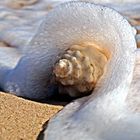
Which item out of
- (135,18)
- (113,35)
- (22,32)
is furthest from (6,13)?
(113,35)

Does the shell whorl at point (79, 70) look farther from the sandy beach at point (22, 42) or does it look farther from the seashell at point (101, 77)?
the sandy beach at point (22, 42)

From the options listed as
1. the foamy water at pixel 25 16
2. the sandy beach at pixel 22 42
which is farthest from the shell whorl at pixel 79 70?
the foamy water at pixel 25 16

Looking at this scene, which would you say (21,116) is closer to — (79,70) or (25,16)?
(79,70)

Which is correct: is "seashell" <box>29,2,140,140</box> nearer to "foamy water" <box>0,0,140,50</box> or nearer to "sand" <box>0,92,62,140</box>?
"sand" <box>0,92,62,140</box>

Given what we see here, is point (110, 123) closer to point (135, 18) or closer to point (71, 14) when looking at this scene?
point (71, 14)

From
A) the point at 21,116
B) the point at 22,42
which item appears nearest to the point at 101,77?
the point at 21,116

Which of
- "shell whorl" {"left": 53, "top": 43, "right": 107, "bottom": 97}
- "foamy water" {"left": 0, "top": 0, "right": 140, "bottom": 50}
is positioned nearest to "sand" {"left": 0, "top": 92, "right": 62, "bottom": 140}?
"shell whorl" {"left": 53, "top": 43, "right": 107, "bottom": 97}
